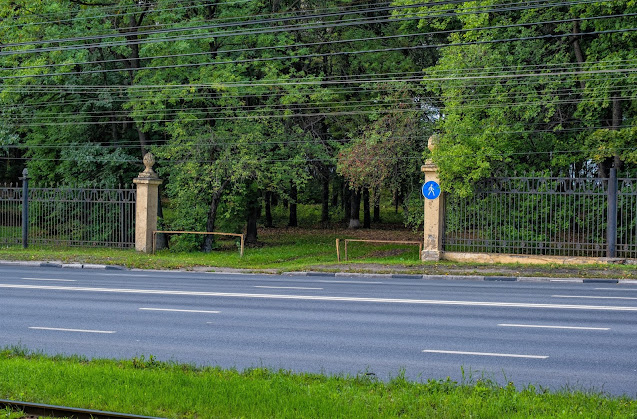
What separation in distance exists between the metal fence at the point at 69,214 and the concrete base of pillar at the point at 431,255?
11.0 m

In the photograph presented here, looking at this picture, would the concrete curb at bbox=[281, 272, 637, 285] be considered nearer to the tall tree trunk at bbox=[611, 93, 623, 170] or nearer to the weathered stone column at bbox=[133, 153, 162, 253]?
the weathered stone column at bbox=[133, 153, 162, 253]

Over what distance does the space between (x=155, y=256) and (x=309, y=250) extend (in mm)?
8233

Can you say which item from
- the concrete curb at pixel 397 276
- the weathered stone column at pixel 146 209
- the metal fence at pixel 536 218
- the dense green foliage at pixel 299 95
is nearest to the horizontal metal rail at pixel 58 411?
the concrete curb at pixel 397 276

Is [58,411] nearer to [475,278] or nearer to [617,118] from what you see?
[475,278]

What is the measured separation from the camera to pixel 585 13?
2586cm

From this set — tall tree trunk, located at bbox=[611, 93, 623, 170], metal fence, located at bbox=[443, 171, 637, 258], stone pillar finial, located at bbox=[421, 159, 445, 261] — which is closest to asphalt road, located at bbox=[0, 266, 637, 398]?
metal fence, located at bbox=[443, 171, 637, 258]

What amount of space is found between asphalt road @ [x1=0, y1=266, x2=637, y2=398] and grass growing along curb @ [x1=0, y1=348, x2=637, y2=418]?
750 mm

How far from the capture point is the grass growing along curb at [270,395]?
6.45 metres

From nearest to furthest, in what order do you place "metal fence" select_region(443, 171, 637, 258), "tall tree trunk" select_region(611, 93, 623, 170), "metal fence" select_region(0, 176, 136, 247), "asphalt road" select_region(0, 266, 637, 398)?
"asphalt road" select_region(0, 266, 637, 398) → "metal fence" select_region(443, 171, 637, 258) → "tall tree trunk" select_region(611, 93, 623, 170) → "metal fence" select_region(0, 176, 136, 247)

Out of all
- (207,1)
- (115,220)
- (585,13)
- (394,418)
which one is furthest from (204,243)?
(394,418)

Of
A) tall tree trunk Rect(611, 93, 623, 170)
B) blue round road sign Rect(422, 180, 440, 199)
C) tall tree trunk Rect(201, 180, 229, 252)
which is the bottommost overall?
tall tree trunk Rect(201, 180, 229, 252)

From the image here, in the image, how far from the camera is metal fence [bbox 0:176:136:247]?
27.3 m

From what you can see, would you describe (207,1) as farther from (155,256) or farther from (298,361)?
(298,361)

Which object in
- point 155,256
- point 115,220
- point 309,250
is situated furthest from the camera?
point 309,250
